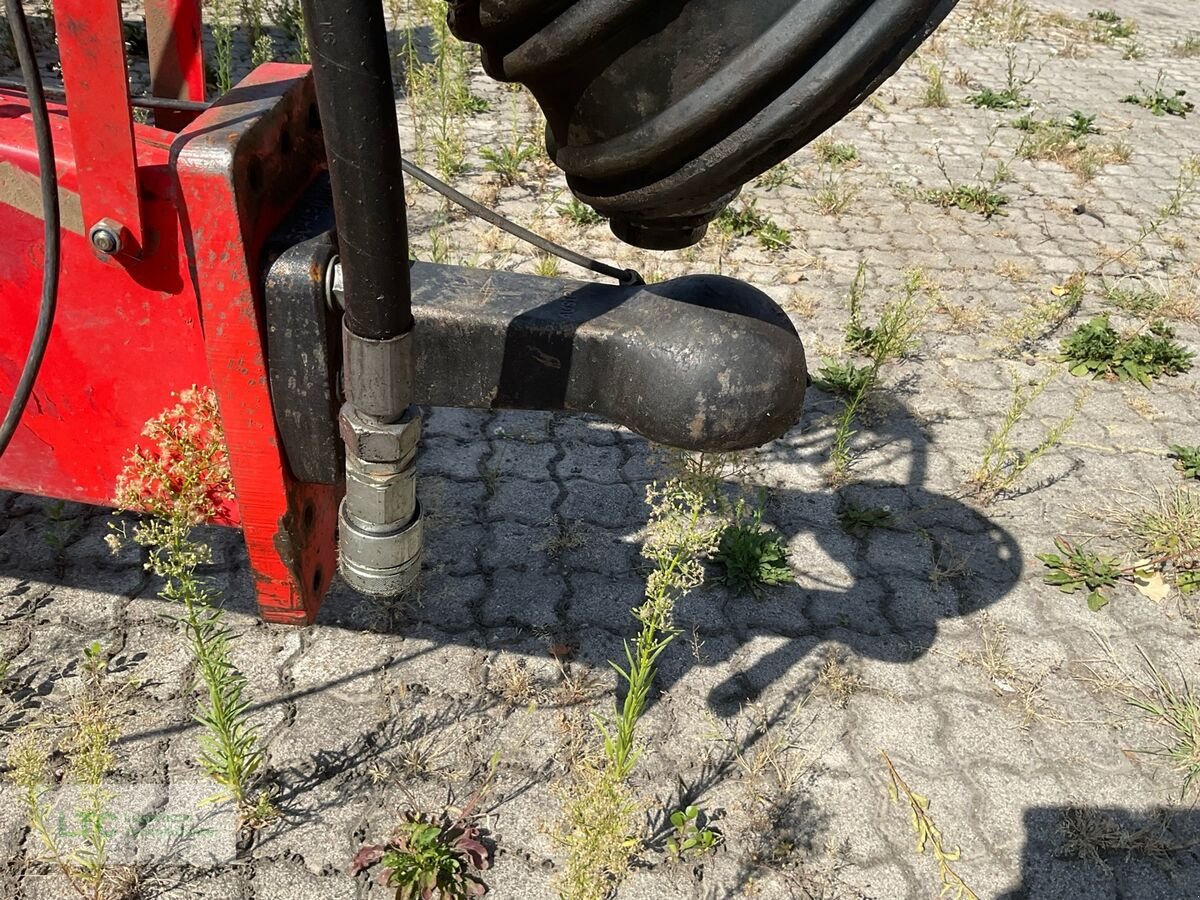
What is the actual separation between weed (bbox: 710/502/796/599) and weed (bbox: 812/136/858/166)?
3228 millimetres

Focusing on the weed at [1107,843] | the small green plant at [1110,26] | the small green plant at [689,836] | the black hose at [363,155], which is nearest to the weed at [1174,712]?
the weed at [1107,843]

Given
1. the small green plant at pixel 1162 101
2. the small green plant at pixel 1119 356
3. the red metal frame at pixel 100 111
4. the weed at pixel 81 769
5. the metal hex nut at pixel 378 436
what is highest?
the red metal frame at pixel 100 111

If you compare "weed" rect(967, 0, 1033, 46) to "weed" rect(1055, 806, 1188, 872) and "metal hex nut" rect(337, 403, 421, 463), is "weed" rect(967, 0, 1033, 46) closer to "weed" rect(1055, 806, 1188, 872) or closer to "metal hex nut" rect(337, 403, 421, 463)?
"weed" rect(1055, 806, 1188, 872)

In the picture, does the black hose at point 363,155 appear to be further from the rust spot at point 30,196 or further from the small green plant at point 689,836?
the small green plant at point 689,836

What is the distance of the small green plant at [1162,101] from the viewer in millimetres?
6426

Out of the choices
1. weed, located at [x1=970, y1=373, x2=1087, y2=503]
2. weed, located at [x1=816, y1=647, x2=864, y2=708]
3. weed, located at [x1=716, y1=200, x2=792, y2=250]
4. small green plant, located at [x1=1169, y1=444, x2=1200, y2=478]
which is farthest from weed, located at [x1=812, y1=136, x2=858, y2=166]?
weed, located at [x1=816, y1=647, x2=864, y2=708]

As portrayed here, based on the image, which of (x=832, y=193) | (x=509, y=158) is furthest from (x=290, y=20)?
(x=832, y=193)

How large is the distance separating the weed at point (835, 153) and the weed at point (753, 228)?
3.46 feet

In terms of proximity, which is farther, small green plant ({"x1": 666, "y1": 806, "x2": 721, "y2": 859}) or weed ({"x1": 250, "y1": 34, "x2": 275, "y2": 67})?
weed ({"x1": 250, "y1": 34, "x2": 275, "y2": 67})

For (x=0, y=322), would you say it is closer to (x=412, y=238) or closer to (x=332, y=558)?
(x=332, y=558)

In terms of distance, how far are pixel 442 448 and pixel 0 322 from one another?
1.58 metres

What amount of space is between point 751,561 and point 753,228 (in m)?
2.22

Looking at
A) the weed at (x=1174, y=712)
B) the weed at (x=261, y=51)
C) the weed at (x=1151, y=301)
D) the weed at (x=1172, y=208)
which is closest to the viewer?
the weed at (x=1174, y=712)

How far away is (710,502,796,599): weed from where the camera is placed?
8.35 feet
